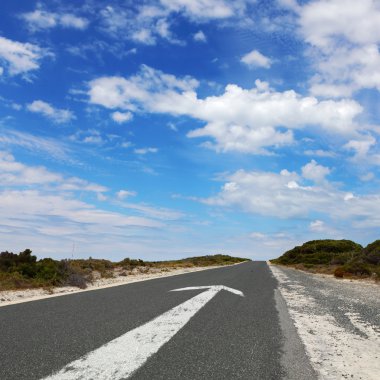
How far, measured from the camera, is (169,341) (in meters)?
4.61

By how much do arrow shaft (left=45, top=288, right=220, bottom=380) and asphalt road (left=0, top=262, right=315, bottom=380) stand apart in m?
0.09

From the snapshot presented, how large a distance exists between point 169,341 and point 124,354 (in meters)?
0.87

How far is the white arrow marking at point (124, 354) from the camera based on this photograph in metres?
3.22

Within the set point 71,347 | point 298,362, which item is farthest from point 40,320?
point 298,362

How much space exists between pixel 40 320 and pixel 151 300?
3.31 meters

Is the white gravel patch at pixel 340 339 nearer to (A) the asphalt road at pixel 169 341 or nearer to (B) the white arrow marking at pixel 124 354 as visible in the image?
(A) the asphalt road at pixel 169 341

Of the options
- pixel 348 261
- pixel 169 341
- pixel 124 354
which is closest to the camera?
pixel 124 354

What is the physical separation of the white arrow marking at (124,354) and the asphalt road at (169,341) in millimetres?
93

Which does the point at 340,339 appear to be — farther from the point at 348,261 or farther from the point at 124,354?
the point at 348,261

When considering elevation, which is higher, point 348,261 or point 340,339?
point 348,261

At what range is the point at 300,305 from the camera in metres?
9.59

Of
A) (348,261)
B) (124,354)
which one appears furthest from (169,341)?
(348,261)

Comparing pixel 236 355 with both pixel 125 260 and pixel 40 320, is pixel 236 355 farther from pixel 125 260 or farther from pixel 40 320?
pixel 125 260

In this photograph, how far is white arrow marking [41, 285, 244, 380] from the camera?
3.22 meters
